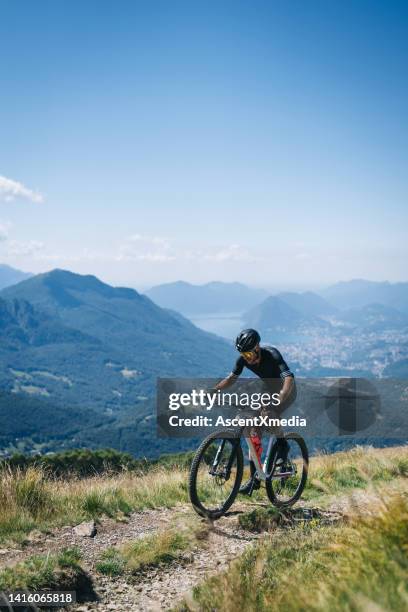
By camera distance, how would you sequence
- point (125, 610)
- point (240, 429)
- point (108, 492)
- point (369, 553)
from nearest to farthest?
point (369, 553)
point (125, 610)
point (240, 429)
point (108, 492)

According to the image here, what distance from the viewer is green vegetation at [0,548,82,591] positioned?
459 cm

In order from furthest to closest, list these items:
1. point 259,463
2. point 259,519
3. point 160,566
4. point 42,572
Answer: point 259,463, point 259,519, point 160,566, point 42,572

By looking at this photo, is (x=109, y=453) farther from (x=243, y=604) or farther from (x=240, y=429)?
(x=243, y=604)

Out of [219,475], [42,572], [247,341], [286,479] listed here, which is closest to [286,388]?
[247,341]

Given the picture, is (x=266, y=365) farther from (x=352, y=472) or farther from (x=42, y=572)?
(x=352, y=472)

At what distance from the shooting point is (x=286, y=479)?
26.0 ft

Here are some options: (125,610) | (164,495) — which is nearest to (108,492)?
(164,495)

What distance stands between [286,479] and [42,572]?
452cm

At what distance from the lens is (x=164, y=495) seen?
8.00 meters

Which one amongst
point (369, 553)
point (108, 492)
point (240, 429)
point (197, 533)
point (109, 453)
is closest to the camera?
point (369, 553)

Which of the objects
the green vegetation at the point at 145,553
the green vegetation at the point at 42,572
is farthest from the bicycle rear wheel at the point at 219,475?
the green vegetation at the point at 42,572

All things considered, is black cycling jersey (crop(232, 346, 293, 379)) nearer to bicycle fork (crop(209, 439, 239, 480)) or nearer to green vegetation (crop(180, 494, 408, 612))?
bicycle fork (crop(209, 439, 239, 480))

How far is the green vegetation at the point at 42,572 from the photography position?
4.59 m

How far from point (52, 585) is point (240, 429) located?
3248 millimetres
